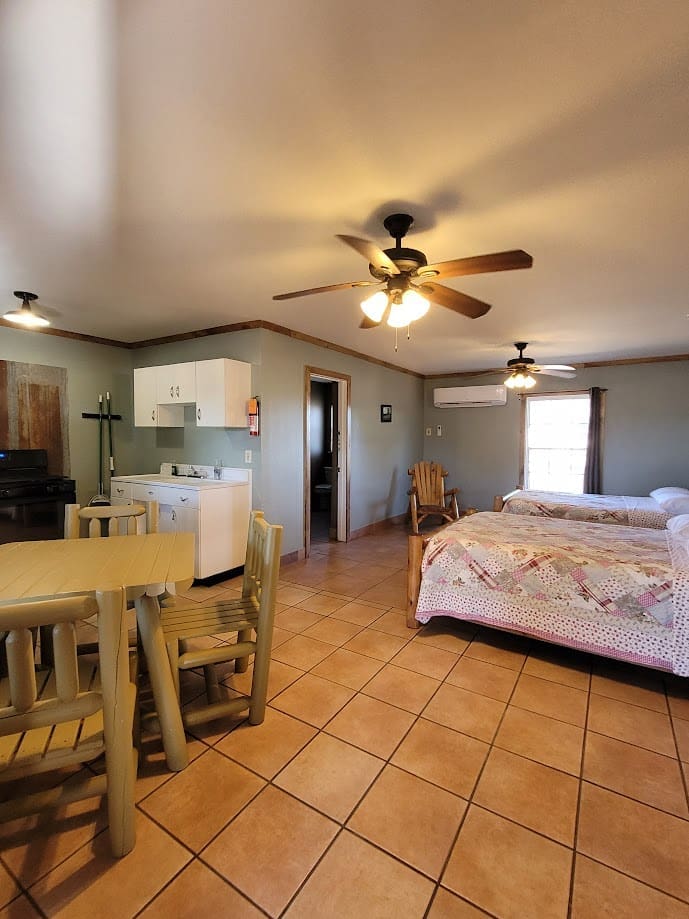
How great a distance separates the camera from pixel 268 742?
73.9 inches

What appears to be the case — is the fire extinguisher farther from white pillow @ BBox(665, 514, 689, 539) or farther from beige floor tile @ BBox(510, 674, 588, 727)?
white pillow @ BBox(665, 514, 689, 539)

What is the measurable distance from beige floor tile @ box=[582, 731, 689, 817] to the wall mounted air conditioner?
16.4 feet

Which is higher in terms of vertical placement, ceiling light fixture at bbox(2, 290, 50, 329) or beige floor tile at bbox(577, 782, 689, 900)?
ceiling light fixture at bbox(2, 290, 50, 329)

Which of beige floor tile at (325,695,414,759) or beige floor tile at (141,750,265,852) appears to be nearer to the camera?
beige floor tile at (141,750,265,852)

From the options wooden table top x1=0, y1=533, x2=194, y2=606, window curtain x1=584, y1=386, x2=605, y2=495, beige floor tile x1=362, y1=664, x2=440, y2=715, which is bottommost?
beige floor tile x1=362, y1=664, x2=440, y2=715

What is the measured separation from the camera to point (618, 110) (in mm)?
1381

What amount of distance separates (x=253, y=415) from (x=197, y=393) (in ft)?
1.89

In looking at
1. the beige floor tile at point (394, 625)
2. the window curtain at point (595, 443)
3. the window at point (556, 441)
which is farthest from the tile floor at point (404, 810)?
the window at point (556, 441)

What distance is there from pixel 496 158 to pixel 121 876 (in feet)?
8.95

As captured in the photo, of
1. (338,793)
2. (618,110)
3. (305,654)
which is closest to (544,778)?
(338,793)

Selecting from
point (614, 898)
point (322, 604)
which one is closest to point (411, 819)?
point (614, 898)

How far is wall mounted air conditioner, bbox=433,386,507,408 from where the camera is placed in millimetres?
6301

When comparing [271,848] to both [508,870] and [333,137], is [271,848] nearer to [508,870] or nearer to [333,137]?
[508,870]

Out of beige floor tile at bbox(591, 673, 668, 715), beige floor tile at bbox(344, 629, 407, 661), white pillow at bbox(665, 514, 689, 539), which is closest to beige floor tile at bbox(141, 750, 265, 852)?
beige floor tile at bbox(344, 629, 407, 661)
